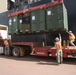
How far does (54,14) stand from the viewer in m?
12.0

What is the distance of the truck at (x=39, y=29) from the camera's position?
11.7 m

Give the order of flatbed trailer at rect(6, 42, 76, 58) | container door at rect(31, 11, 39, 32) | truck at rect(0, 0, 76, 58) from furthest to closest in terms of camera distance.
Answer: container door at rect(31, 11, 39, 32) < truck at rect(0, 0, 76, 58) < flatbed trailer at rect(6, 42, 76, 58)

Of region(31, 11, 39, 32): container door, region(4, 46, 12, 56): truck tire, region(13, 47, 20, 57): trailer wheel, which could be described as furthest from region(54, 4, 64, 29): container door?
region(4, 46, 12, 56): truck tire

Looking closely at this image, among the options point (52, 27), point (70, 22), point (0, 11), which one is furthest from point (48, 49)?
point (0, 11)

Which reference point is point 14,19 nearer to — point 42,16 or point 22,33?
point 22,33

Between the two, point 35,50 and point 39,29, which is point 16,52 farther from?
point 39,29

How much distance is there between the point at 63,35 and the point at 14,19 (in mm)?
4216

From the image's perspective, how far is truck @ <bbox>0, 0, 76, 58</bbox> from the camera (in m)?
11.7

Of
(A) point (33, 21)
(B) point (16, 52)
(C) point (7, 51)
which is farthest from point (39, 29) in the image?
(C) point (7, 51)

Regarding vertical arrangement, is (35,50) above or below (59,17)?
below

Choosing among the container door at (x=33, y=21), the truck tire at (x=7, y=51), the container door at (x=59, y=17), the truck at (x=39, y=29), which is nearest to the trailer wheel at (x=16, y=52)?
the truck at (x=39, y=29)

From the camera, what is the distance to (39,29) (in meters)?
12.9

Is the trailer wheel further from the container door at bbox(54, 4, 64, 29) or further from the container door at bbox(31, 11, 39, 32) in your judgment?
the container door at bbox(54, 4, 64, 29)

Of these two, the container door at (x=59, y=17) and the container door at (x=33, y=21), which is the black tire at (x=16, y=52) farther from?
the container door at (x=59, y=17)
